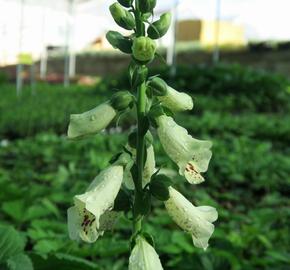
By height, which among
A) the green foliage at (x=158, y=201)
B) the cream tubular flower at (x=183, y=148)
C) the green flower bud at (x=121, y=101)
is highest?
the green flower bud at (x=121, y=101)

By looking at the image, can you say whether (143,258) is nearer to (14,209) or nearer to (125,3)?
(125,3)

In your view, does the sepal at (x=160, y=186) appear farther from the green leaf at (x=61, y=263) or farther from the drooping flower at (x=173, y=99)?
the green leaf at (x=61, y=263)

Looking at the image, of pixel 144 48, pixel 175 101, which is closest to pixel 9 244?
pixel 175 101

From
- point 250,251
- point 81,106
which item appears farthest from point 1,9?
point 250,251

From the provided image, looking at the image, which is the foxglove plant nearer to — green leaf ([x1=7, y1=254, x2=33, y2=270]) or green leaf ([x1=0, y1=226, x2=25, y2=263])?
green leaf ([x1=7, y1=254, x2=33, y2=270])

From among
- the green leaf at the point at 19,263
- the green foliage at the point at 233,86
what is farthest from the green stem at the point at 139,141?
the green foliage at the point at 233,86

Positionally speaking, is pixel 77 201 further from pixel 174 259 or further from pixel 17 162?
pixel 17 162

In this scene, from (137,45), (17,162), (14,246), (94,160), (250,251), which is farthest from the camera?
(17,162)
